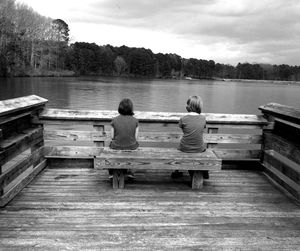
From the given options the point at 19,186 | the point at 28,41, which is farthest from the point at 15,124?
the point at 28,41

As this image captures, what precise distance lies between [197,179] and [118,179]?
119 cm

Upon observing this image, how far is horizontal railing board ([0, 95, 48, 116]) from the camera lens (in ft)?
14.3

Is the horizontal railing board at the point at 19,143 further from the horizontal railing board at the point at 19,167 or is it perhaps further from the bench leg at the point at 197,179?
the bench leg at the point at 197,179

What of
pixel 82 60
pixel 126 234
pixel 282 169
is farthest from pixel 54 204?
pixel 82 60

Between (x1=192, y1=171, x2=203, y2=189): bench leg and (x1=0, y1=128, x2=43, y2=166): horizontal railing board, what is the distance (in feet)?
8.57

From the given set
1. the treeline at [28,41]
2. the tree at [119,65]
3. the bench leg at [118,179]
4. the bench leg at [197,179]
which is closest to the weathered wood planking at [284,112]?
the bench leg at [197,179]

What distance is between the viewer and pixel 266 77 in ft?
644

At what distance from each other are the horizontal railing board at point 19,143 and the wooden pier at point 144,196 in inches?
0.6

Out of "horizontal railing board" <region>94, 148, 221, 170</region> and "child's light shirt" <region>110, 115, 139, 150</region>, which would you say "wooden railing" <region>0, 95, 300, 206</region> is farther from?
"horizontal railing board" <region>94, 148, 221, 170</region>

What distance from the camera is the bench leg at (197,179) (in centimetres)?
509

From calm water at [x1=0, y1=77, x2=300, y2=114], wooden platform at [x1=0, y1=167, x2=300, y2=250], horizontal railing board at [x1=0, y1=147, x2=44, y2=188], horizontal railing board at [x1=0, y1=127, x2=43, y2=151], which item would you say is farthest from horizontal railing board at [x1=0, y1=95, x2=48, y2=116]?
calm water at [x1=0, y1=77, x2=300, y2=114]

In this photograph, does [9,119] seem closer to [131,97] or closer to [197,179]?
[197,179]

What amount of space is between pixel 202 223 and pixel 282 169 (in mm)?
2113

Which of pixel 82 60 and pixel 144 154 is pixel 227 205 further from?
pixel 82 60
